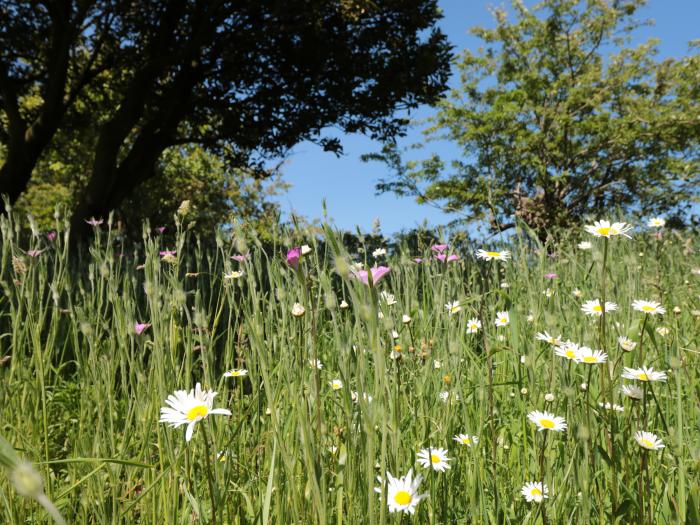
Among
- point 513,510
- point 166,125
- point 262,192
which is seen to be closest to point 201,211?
point 262,192

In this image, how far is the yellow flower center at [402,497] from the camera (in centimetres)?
86

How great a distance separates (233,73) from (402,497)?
10.1m

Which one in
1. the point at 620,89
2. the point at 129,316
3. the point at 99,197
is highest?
the point at 620,89

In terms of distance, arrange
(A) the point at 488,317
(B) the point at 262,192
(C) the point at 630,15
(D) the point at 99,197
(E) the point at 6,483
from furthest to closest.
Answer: (B) the point at 262,192, (C) the point at 630,15, (D) the point at 99,197, (A) the point at 488,317, (E) the point at 6,483

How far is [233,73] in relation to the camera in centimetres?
971

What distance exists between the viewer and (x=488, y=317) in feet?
9.29

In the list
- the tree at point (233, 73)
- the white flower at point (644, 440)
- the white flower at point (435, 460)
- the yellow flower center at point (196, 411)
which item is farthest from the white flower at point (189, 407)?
the tree at point (233, 73)

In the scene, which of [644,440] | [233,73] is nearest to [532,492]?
[644,440]

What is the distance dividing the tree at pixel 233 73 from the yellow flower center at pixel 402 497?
8.93m

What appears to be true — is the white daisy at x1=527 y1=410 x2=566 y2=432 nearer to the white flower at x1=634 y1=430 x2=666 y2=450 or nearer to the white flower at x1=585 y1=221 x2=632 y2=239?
the white flower at x1=634 y1=430 x2=666 y2=450

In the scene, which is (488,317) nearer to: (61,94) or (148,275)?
(148,275)

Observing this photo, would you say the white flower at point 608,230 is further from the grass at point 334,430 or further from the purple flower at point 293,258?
the purple flower at point 293,258

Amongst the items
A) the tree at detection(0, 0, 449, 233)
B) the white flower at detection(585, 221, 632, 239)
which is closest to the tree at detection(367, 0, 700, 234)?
the tree at detection(0, 0, 449, 233)

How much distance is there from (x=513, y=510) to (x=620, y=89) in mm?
17801
